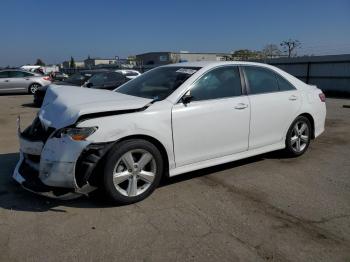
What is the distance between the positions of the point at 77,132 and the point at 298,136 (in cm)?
360

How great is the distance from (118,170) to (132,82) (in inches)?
Result: 74.5

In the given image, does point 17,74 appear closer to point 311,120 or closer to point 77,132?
point 311,120

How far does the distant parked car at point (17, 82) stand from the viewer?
754 inches

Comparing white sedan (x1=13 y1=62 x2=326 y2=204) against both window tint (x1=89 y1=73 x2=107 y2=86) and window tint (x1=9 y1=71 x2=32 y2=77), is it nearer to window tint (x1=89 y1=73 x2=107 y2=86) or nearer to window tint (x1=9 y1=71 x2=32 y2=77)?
window tint (x1=89 y1=73 x2=107 y2=86)

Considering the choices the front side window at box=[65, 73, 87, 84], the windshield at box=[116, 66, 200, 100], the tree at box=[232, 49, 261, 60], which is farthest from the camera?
the tree at box=[232, 49, 261, 60]

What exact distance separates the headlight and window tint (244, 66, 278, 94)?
240 centimetres

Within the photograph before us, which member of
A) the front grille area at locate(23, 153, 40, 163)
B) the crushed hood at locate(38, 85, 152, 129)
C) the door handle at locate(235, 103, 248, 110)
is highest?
the crushed hood at locate(38, 85, 152, 129)

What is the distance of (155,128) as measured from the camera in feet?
13.2

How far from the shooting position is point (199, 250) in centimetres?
305

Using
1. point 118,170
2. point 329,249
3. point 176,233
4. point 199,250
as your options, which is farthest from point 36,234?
point 329,249

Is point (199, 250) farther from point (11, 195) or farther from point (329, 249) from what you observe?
point (11, 195)

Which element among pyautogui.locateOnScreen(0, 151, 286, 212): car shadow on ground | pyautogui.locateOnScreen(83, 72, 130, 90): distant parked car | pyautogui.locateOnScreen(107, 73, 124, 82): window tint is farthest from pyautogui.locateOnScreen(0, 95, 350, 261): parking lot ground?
pyautogui.locateOnScreen(107, 73, 124, 82): window tint

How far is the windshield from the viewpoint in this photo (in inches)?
178

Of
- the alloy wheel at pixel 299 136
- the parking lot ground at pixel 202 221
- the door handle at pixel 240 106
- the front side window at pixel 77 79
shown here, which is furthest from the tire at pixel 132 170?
the front side window at pixel 77 79
